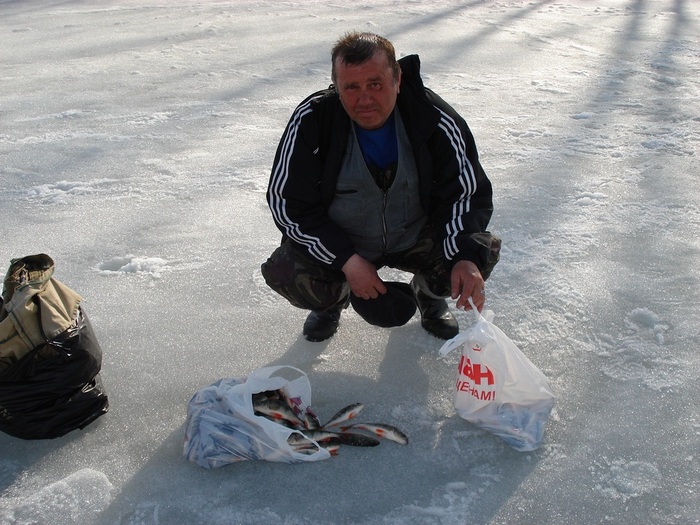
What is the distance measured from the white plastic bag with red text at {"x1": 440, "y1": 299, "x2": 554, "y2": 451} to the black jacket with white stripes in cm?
35

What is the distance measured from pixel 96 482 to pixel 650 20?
780 centimetres

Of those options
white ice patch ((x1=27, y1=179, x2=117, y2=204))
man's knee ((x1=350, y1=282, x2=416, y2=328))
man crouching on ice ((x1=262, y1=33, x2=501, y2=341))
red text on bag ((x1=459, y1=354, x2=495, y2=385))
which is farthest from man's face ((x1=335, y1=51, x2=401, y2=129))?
white ice patch ((x1=27, y1=179, x2=117, y2=204))

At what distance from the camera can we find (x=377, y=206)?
2.69m

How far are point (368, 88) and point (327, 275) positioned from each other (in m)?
0.74

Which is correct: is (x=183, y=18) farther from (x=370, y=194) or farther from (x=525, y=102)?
(x=370, y=194)

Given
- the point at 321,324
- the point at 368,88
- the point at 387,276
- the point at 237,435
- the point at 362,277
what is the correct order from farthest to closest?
the point at 387,276 < the point at 321,324 < the point at 362,277 < the point at 368,88 < the point at 237,435

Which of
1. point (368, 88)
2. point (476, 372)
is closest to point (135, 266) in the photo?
point (368, 88)

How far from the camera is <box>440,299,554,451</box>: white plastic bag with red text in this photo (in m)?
2.33

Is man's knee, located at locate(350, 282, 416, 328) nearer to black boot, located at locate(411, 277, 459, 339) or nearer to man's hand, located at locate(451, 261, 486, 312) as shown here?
black boot, located at locate(411, 277, 459, 339)

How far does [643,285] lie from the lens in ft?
10.3

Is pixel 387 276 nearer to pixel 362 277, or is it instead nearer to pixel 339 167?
pixel 362 277

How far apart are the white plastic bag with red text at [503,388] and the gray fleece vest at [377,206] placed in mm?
558

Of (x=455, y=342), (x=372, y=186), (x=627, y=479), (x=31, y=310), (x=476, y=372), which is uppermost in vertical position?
(x=372, y=186)

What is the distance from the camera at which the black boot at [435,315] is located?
9.49 ft
